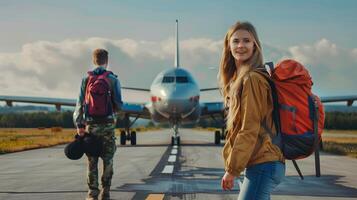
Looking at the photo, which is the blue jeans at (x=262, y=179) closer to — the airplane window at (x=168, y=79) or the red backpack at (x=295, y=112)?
the red backpack at (x=295, y=112)

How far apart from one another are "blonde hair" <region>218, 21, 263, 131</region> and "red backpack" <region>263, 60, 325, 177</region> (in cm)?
21

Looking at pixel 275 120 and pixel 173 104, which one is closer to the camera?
pixel 275 120

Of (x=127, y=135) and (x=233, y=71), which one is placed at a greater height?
(x=233, y=71)

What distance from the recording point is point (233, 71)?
11.8 ft

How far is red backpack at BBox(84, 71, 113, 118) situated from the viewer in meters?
6.24

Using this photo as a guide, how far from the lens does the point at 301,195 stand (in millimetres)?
7125

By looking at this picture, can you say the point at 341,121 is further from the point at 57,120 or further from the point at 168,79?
the point at 168,79

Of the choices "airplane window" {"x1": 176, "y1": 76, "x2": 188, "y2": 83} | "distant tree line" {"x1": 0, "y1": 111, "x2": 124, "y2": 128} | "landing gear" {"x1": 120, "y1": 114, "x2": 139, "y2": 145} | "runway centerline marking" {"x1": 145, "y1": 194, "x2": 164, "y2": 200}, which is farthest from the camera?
"distant tree line" {"x1": 0, "y1": 111, "x2": 124, "y2": 128}

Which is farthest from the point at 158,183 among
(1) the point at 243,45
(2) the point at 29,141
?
(2) the point at 29,141

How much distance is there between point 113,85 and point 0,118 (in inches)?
4299

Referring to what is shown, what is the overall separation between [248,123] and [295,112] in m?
0.31

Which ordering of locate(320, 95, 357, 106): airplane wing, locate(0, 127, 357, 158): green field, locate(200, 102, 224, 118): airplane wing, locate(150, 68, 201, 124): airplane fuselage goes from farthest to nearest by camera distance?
locate(320, 95, 357, 106): airplane wing, locate(200, 102, 224, 118): airplane wing, locate(150, 68, 201, 124): airplane fuselage, locate(0, 127, 357, 158): green field

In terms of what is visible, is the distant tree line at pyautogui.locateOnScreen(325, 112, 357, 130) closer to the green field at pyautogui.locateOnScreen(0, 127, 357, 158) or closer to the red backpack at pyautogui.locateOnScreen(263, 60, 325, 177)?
the green field at pyautogui.locateOnScreen(0, 127, 357, 158)

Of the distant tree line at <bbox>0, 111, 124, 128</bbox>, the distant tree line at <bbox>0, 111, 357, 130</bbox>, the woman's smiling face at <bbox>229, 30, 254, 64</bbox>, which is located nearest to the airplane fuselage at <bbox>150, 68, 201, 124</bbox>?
the woman's smiling face at <bbox>229, 30, 254, 64</bbox>
